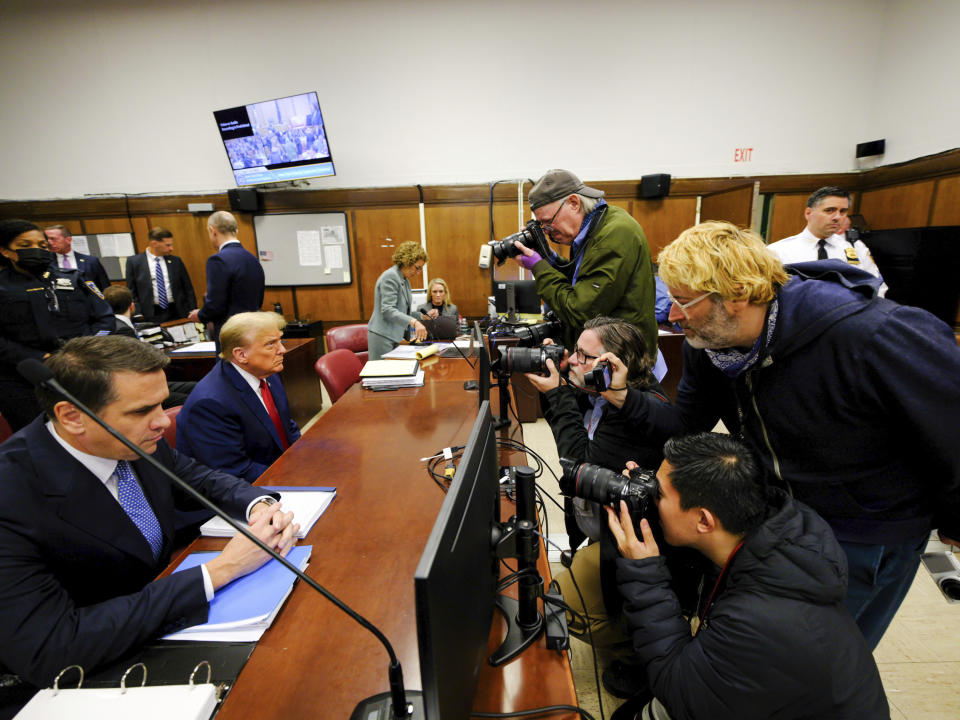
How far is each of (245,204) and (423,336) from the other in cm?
310

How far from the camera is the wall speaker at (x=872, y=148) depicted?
14.8 feet

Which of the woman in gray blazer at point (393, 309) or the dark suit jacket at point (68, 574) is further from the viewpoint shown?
the woman in gray blazer at point (393, 309)

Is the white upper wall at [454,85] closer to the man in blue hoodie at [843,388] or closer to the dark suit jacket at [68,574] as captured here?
the man in blue hoodie at [843,388]

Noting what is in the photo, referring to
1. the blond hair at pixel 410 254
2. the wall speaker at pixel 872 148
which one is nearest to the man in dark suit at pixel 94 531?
the blond hair at pixel 410 254

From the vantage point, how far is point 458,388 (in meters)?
2.28

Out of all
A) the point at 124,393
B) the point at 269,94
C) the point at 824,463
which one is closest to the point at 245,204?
the point at 269,94

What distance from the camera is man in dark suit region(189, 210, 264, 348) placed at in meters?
3.28

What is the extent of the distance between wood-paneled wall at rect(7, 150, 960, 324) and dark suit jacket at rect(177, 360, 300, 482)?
11.9 ft

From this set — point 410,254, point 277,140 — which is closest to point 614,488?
point 410,254

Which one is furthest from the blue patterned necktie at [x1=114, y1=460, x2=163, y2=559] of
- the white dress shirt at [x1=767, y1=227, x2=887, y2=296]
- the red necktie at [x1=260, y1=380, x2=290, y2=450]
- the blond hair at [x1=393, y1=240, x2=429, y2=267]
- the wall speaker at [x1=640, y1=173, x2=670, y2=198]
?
the wall speaker at [x1=640, y1=173, x2=670, y2=198]

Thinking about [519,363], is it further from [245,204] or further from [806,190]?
[806,190]

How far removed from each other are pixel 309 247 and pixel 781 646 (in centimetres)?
524

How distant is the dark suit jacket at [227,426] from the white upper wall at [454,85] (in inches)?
159

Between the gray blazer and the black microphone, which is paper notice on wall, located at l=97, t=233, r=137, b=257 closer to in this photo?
the gray blazer
